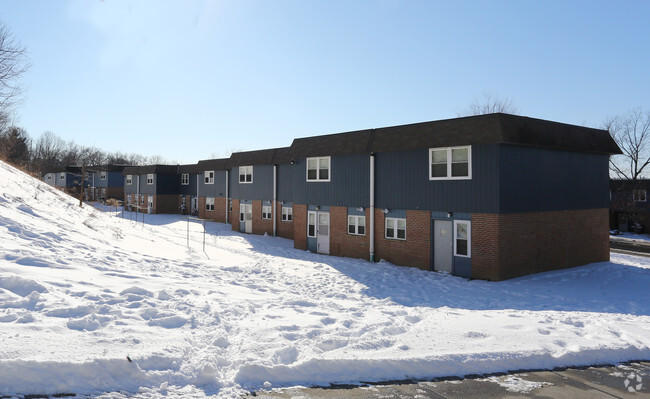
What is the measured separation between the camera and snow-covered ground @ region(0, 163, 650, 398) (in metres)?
6.03

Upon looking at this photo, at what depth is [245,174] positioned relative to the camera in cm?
3653

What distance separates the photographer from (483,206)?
16.9m

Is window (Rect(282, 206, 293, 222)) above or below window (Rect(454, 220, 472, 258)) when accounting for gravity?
above

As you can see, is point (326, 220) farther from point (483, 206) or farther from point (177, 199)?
point (177, 199)

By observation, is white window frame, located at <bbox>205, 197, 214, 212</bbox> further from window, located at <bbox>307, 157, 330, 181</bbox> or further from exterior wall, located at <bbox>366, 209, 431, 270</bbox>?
exterior wall, located at <bbox>366, 209, 431, 270</bbox>

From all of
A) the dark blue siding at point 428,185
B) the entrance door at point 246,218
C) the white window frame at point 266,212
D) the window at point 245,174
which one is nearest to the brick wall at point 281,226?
the white window frame at point 266,212

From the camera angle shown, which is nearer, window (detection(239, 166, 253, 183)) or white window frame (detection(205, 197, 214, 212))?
window (detection(239, 166, 253, 183))

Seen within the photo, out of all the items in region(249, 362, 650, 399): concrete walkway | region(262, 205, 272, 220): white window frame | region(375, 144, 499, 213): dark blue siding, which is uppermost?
region(375, 144, 499, 213): dark blue siding

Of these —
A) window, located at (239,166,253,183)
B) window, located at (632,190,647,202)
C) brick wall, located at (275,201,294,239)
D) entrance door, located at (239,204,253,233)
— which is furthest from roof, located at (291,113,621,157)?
window, located at (632,190,647,202)

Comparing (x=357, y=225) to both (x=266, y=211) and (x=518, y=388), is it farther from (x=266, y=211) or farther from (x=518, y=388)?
(x=518, y=388)

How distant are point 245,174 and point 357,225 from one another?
16845mm

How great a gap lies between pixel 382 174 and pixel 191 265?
9941 mm

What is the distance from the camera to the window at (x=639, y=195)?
4506 centimetres

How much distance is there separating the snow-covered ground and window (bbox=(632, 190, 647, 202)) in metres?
37.4
